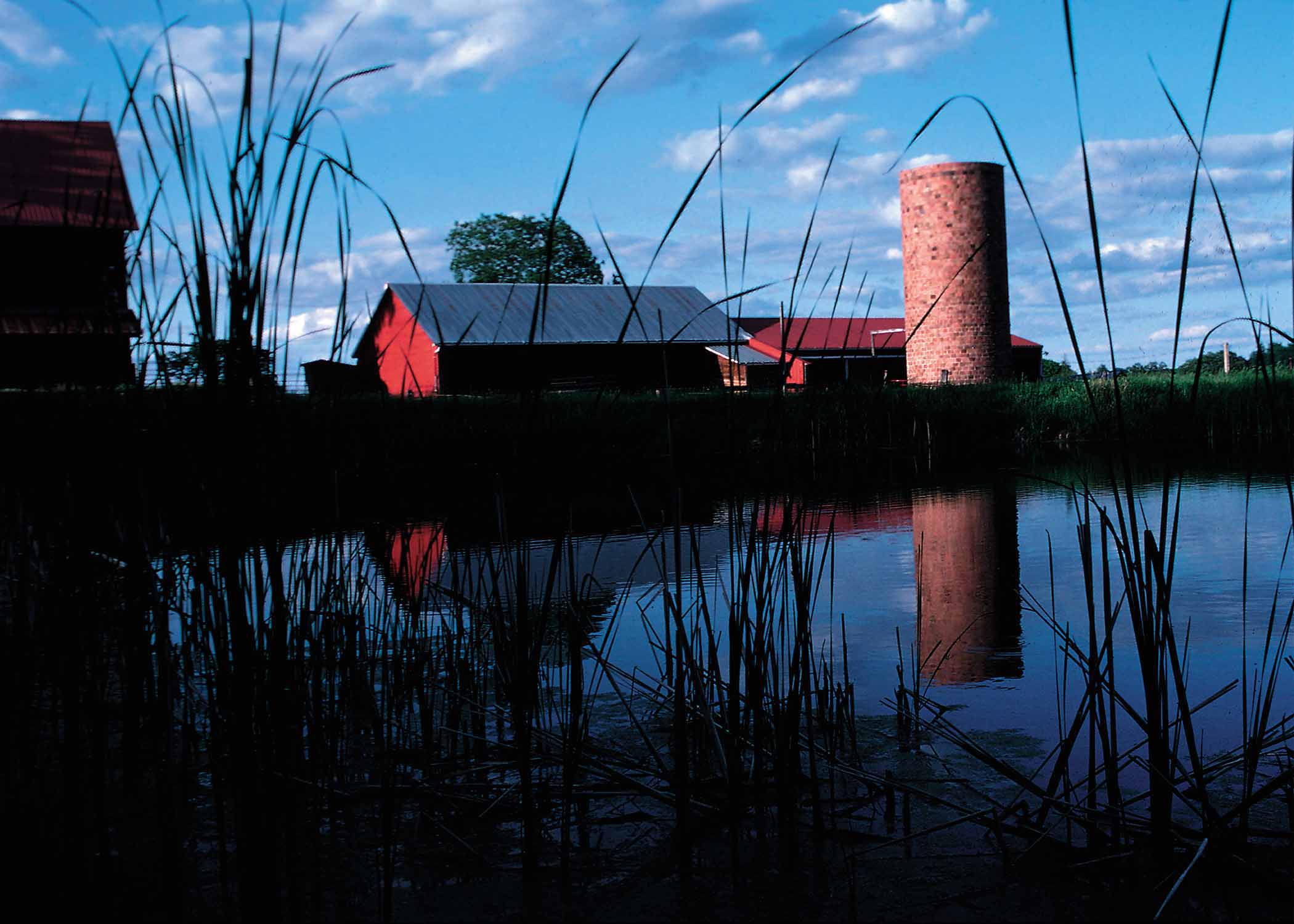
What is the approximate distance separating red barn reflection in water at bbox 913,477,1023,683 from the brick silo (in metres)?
9.87

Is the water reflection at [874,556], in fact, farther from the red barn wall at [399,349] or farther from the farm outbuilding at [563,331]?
the red barn wall at [399,349]

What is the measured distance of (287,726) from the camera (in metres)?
1.52

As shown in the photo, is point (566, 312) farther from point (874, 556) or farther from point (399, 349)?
point (874, 556)

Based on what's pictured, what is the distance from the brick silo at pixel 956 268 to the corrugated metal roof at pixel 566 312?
3367 millimetres

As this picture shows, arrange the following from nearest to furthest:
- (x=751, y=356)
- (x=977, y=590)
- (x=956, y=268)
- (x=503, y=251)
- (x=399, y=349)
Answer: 1. (x=977, y=590)
2. (x=956, y=268)
3. (x=399, y=349)
4. (x=751, y=356)
5. (x=503, y=251)

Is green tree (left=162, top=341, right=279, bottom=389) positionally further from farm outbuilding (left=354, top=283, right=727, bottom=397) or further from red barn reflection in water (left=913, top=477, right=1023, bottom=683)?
farm outbuilding (left=354, top=283, right=727, bottom=397)

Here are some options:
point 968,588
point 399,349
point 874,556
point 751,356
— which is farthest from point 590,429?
point 751,356

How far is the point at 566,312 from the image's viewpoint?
62.8 ft

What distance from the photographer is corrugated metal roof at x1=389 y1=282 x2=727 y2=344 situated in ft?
57.3

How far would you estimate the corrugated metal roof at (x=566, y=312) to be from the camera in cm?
1747

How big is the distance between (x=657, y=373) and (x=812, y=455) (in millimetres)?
15159

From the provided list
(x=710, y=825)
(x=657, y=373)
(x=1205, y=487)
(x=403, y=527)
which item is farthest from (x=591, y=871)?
(x=657, y=373)

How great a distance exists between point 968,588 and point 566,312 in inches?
610

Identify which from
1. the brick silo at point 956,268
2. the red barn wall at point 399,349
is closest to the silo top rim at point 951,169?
the brick silo at point 956,268
